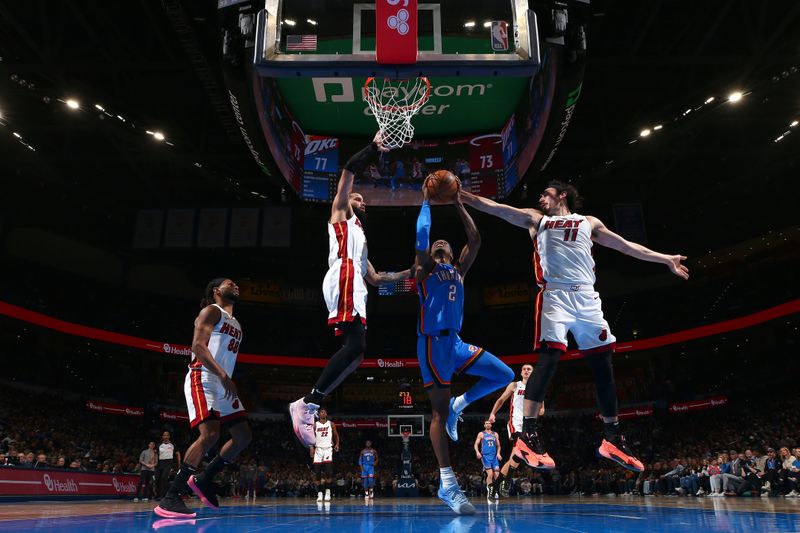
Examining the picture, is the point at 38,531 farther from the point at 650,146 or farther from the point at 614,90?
the point at 650,146

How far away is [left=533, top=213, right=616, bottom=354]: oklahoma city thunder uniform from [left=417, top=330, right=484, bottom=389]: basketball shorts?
0.89 meters

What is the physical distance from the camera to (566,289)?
4.97 meters

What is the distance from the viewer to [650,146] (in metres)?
18.7

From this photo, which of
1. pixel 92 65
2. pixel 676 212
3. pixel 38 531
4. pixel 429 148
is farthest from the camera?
pixel 676 212

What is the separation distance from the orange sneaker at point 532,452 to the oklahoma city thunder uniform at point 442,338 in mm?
925

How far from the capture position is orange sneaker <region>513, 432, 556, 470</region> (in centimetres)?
465

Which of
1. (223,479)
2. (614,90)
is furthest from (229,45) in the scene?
(223,479)

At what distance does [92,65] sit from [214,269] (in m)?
15.5

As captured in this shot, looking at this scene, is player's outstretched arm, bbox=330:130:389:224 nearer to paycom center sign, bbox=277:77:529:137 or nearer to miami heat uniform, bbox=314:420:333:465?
paycom center sign, bbox=277:77:529:137

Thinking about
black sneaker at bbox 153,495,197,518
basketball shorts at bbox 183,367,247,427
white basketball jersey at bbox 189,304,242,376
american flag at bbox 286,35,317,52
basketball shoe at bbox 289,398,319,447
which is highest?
american flag at bbox 286,35,317,52

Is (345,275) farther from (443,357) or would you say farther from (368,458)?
(368,458)

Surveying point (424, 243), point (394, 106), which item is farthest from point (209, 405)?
point (394, 106)

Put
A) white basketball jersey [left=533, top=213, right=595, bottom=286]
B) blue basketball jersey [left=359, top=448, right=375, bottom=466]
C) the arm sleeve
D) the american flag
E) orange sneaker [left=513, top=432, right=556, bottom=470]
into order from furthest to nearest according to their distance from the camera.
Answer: blue basketball jersey [left=359, top=448, right=375, bottom=466], the american flag, the arm sleeve, white basketball jersey [left=533, top=213, right=595, bottom=286], orange sneaker [left=513, top=432, right=556, bottom=470]

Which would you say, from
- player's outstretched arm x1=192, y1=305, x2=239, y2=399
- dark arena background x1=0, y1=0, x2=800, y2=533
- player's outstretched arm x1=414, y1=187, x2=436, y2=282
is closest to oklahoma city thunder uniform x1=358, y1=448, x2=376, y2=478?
dark arena background x1=0, y1=0, x2=800, y2=533
